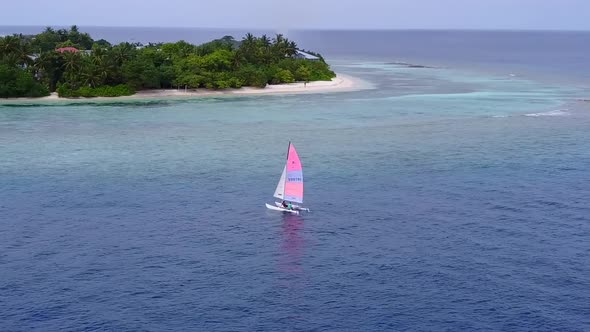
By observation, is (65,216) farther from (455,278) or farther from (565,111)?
(565,111)

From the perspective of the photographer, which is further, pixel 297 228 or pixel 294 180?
pixel 294 180

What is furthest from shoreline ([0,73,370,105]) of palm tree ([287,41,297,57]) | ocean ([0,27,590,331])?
ocean ([0,27,590,331])

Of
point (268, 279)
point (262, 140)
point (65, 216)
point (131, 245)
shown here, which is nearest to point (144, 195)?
point (65, 216)

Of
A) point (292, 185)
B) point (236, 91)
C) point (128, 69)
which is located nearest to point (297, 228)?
point (292, 185)

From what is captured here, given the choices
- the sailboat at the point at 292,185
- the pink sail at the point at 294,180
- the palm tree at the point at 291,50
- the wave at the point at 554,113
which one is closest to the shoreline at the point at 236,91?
the palm tree at the point at 291,50

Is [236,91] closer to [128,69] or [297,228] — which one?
[128,69]

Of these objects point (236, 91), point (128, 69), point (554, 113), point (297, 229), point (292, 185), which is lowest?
point (297, 229)
